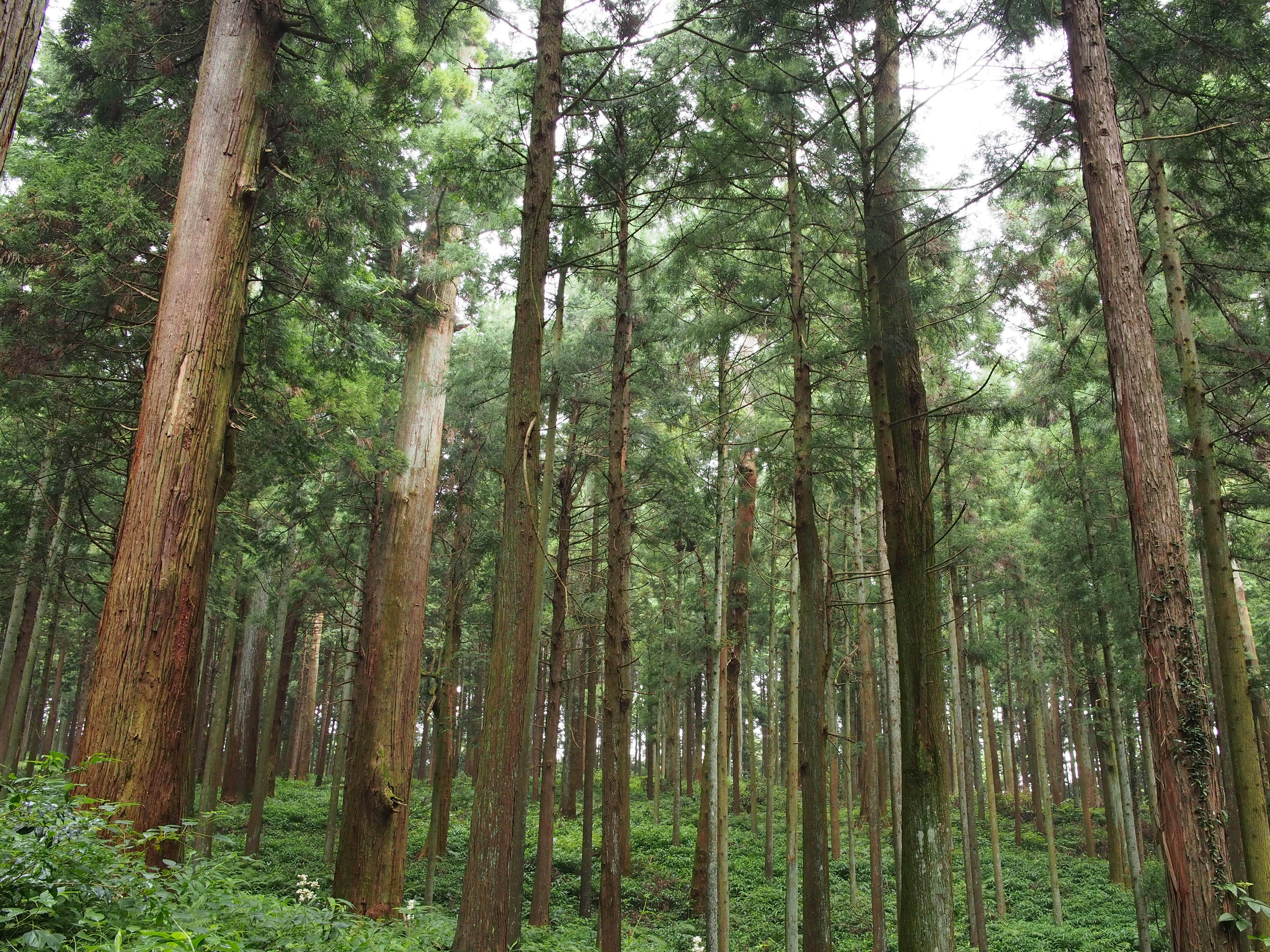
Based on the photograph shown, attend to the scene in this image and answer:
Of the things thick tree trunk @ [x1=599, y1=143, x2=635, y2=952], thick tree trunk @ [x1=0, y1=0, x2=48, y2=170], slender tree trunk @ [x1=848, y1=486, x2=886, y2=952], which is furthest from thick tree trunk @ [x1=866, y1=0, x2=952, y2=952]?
thick tree trunk @ [x1=0, y1=0, x2=48, y2=170]

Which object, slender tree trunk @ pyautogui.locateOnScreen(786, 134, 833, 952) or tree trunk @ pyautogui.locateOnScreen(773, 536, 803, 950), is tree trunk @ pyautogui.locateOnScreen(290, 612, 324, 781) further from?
slender tree trunk @ pyautogui.locateOnScreen(786, 134, 833, 952)

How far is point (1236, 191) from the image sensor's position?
28.4 ft

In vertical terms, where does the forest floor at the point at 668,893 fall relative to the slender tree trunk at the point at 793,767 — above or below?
below

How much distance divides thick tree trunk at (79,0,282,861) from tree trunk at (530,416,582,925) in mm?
6865

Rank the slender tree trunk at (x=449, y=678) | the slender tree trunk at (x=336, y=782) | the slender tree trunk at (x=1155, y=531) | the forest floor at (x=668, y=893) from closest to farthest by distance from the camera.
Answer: the slender tree trunk at (x=1155, y=531) → the forest floor at (x=668, y=893) → the slender tree trunk at (x=449, y=678) → the slender tree trunk at (x=336, y=782)

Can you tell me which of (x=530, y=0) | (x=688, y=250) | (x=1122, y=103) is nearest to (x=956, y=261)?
(x=1122, y=103)

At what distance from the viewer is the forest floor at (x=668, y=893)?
6848mm

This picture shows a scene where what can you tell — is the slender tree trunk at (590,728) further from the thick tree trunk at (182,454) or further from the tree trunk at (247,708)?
the tree trunk at (247,708)

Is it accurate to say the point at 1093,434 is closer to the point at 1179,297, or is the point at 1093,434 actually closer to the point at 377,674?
the point at 1179,297

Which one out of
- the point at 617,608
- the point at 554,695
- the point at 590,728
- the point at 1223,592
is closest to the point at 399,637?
the point at 617,608

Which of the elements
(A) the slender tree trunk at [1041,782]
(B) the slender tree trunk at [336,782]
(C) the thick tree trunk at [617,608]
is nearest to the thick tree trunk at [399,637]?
(C) the thick tree trunk at [617,608]

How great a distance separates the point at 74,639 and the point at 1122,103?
39.5 m

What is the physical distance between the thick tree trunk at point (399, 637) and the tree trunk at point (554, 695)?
3.12 metres

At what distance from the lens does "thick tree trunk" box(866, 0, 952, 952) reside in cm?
572
